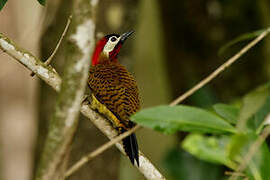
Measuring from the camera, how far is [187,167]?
4.12 metres

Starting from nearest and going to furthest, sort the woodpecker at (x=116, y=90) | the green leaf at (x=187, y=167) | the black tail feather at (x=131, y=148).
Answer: the black tail feather at (x=131, y=148), the woodpecker at (x=116, y=90), the green leaf at (x=187, y=167)

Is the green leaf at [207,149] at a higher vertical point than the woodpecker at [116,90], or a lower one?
higher

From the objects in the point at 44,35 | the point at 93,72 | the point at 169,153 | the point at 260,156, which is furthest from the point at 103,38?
the point at 260,156

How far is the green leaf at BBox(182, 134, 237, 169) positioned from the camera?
4.87ft

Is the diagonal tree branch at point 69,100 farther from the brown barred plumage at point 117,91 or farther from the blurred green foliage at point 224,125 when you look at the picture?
the brown barred plumage at point 117,91

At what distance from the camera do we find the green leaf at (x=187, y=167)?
159 inches

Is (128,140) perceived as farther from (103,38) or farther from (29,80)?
(29,80)

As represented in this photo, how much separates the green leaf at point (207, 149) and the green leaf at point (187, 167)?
250 centimetres

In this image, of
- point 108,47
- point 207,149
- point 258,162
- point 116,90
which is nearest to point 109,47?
point 108,47

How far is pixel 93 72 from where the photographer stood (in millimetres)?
3072

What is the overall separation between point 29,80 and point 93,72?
501 centimetres

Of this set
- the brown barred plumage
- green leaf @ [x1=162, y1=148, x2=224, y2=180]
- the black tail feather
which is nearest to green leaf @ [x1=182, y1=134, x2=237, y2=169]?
the black tail feather

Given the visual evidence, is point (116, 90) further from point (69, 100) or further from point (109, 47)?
point (69, 100)

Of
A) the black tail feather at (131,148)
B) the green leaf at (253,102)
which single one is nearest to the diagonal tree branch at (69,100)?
the green leaf at (253,102)
